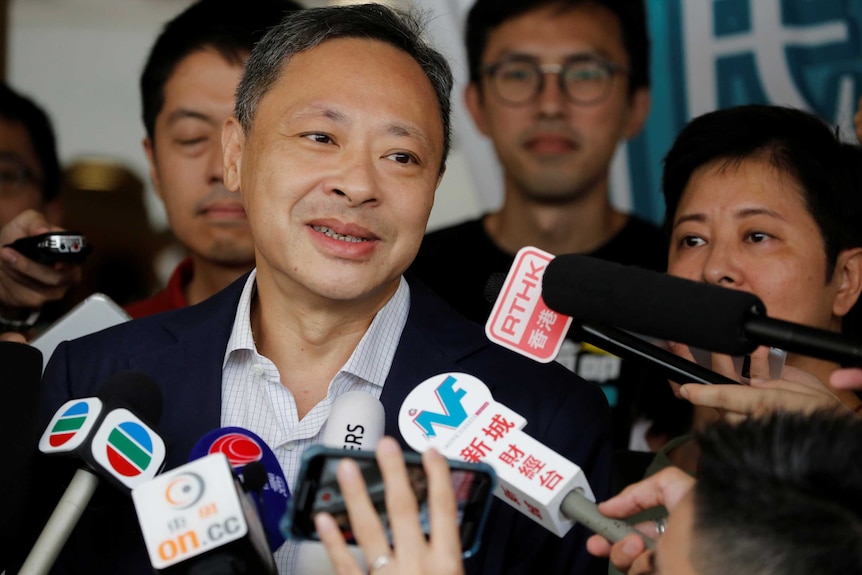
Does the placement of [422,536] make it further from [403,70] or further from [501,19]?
[501,19]

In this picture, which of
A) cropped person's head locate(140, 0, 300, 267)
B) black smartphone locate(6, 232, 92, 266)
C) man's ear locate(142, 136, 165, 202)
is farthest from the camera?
man's ear locate(142, 136, 165, 202)

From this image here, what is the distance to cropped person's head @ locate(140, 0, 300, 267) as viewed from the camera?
2711 mm

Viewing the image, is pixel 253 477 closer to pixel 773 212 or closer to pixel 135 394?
pixel 135 394

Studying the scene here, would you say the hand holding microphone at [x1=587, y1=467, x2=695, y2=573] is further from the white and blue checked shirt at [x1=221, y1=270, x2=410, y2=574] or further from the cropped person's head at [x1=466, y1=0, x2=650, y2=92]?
the cropped person's head at [x1=466, y1=0, x2=650, y2=92]

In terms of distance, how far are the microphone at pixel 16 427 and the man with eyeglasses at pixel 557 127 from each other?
160 cm

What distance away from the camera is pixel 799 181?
6.80 ft

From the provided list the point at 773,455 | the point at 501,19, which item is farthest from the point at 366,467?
the point at 501,19

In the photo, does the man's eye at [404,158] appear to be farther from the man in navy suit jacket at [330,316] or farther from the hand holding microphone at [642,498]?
the hand holding microphone at [642,498]

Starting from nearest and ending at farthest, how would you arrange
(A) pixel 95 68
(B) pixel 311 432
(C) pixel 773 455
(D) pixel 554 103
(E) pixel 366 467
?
(C) pixel 773 455 → (E) pixel 366 467 → (B) pixel 311 432 → (D) pixel 554 103 → (A) pixel 95 68

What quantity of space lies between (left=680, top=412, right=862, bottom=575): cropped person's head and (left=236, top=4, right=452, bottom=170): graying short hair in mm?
1012

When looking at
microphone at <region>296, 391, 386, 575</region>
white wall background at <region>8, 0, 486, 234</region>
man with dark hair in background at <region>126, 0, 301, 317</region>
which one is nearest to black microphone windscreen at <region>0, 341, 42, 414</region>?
microphone at <region>296, 391, 386, 575</region>

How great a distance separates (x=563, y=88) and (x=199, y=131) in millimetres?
975

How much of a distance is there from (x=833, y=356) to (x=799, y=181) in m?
0.99

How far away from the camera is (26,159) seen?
3.16 meters
